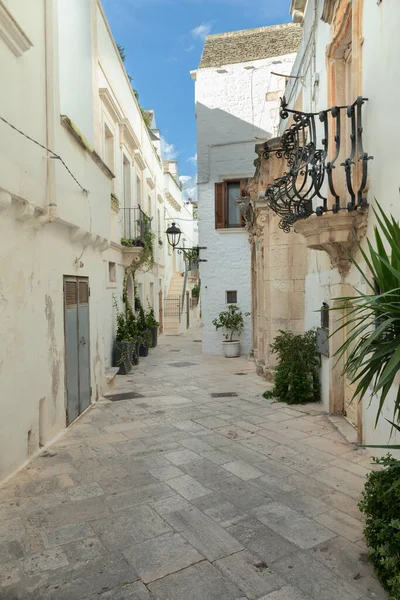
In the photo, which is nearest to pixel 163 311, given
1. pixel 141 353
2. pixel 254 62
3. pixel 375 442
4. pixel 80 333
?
pixel 141 353

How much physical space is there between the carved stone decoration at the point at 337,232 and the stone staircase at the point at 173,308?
14648 millimetres

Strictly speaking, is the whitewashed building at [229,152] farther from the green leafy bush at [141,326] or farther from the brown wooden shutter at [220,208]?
the green leafy bush at [141,326]

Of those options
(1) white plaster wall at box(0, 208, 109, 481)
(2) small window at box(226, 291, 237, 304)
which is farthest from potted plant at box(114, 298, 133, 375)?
(2) small window at box(226, 291, 237, 304)

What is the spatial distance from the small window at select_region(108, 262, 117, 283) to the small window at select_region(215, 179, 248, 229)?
4249 millimetres

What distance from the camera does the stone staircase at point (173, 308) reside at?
20.6m

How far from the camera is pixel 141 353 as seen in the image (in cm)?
1285

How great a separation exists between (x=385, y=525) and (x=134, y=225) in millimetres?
11013

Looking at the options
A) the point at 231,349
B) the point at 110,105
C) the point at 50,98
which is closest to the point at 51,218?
the point at 50,98

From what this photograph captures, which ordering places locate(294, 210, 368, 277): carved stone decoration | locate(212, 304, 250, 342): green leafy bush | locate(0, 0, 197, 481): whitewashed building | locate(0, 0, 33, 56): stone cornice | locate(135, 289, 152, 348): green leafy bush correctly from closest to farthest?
locate(0, 0, 33, 56): stone cornice
locate(0, 0, 197, 481): whitewashed building
locate(294, 210, 368, 277): carved stone decoration
locate(135, 289, 152, 348): green leafy bush
locate(212, 304, 250, 342): green leafy bush

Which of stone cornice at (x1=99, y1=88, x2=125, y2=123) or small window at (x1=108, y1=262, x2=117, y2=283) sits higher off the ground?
stone cornice at (x1=99, y1=88, x2=125, y2=123)

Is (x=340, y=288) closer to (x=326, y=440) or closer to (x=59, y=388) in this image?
→ (x=326, y=440)

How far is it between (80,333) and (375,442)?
447 cm

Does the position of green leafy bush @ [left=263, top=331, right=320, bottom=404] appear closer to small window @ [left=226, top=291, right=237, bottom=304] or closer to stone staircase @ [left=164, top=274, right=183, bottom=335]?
small window @ [left=226, top=291, right=237, bottom=304]

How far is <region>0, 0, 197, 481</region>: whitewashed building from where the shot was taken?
14.2ft
